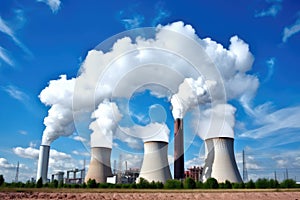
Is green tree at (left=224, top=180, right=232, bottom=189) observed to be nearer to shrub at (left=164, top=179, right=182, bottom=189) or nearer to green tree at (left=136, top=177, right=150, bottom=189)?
shrub at (left=164, top=179, right=182, bottom=189)

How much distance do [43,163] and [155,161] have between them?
17134mm

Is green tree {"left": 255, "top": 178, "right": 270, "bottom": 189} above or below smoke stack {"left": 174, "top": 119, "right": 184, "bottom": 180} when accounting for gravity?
below

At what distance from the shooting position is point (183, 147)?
4741 centimetres

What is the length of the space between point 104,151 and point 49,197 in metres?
16.6

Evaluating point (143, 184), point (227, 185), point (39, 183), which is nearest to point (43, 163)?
point (39, 183)

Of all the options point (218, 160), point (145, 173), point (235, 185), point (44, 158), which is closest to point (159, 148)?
point (145, 173)

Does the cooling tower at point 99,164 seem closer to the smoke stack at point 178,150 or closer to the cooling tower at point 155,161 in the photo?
the cooling tower at point 155,161

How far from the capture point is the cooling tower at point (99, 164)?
39.0 meters

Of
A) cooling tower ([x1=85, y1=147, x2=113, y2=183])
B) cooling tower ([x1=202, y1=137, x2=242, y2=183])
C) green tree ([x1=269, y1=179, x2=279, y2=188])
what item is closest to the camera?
cooling tower ([x1=202, y1=137, x2=242, y2=183])

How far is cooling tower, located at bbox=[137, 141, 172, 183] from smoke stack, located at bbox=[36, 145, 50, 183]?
15031mm

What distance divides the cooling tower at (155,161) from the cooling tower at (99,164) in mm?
6199

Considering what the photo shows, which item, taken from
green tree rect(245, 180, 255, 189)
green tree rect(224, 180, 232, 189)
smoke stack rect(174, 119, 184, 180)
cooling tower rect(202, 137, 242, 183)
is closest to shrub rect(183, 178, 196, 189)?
cooling tower rect(202, 137, 242, 183)

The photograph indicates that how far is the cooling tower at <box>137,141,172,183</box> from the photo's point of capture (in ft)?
113

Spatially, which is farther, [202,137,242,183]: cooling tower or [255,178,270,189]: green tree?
[255,178,270,189]: green tree
